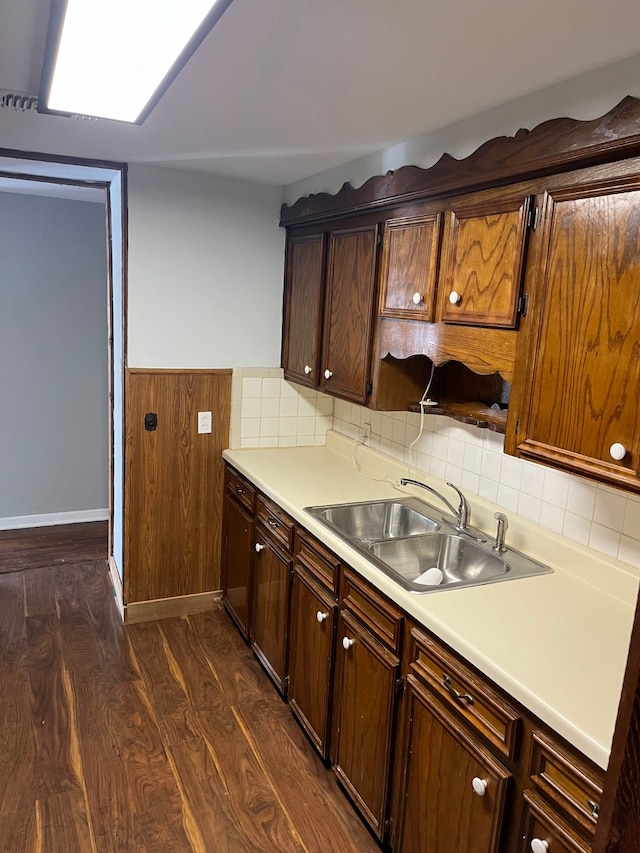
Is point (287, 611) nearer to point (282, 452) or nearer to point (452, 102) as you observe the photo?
point (282, 452)

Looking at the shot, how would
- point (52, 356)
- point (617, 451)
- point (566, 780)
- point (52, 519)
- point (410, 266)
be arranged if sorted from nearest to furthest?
point (566, 780) < point (617, 451) < point (410, 266) < point (52, 356) < point (52, 519)

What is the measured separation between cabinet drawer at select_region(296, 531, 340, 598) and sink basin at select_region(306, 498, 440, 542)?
0.48 ft

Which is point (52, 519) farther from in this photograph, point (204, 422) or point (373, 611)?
point (373, 611)

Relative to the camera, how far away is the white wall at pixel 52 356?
4.29m

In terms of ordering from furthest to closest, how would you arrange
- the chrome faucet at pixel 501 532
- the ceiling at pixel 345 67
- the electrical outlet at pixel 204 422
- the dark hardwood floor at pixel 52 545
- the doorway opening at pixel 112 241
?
the dark hardwood floor at pixel 52 545
the electrical outlet at pixel 204 422
the doorway opening at pixel 112 241
the chrome faucet at pixel 501 532
the ceiling at pixel 345 67

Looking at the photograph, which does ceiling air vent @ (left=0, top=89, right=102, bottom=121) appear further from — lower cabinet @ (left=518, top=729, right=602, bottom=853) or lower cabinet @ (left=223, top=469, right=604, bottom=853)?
lower cabinet @ (left=518, top=729, right=602, bottom=853)

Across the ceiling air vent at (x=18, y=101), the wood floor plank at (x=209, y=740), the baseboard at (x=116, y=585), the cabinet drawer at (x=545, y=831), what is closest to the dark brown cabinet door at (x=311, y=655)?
the wood floor plank at (x=209, y=740)

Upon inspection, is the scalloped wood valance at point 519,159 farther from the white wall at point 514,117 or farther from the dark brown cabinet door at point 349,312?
the dark brown cabinet door at point 349,312

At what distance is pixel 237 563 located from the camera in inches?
130

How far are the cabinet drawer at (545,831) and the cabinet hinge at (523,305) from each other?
120cm

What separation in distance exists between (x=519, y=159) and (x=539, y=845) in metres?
1.70

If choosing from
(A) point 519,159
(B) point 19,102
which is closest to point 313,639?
(A) point 519,159

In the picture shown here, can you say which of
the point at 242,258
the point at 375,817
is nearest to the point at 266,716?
the point at 375,817

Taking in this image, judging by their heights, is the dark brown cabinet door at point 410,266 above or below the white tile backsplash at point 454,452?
above
